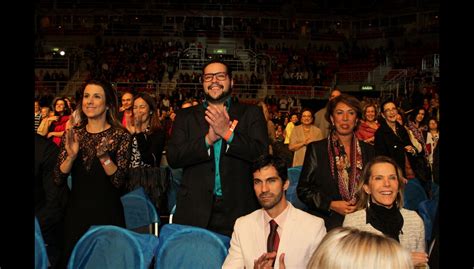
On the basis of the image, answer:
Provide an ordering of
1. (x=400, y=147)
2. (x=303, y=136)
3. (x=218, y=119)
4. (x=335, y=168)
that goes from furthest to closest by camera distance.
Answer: (x=303, y=136)
(x=400, y=147)
(x=335, y=168)
(x=218, y=119)

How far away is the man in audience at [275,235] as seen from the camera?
2885 millimetres

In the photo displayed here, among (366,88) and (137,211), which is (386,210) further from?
(366,88)

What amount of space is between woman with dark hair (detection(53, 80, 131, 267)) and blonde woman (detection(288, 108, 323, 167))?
154 inches

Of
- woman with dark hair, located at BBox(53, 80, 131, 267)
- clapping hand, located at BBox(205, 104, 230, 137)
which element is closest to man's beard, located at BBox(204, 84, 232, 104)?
clapping hand, located at BBox(205, 104, 230, 137)

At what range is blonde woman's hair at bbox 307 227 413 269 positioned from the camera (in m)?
1.61

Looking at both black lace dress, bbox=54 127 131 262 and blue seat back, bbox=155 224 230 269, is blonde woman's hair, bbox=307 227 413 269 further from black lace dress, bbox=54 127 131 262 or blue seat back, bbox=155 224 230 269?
black lace dress, bbox=54 127 131 262

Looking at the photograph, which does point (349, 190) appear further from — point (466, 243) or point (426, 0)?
point (426, 0)

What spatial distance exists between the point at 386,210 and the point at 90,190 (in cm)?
159

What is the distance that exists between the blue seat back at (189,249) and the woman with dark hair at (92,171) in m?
0.63

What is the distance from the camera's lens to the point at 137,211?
14.5ft

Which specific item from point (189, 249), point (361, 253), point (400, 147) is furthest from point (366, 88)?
point (361, 253)

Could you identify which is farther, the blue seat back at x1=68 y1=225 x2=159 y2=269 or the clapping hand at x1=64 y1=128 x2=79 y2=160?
the clapping hand at x1=64 y1=128 x2=79 y2=160

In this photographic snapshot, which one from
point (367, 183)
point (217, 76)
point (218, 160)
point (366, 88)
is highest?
point (366, 88)

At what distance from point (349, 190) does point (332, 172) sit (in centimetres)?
14
